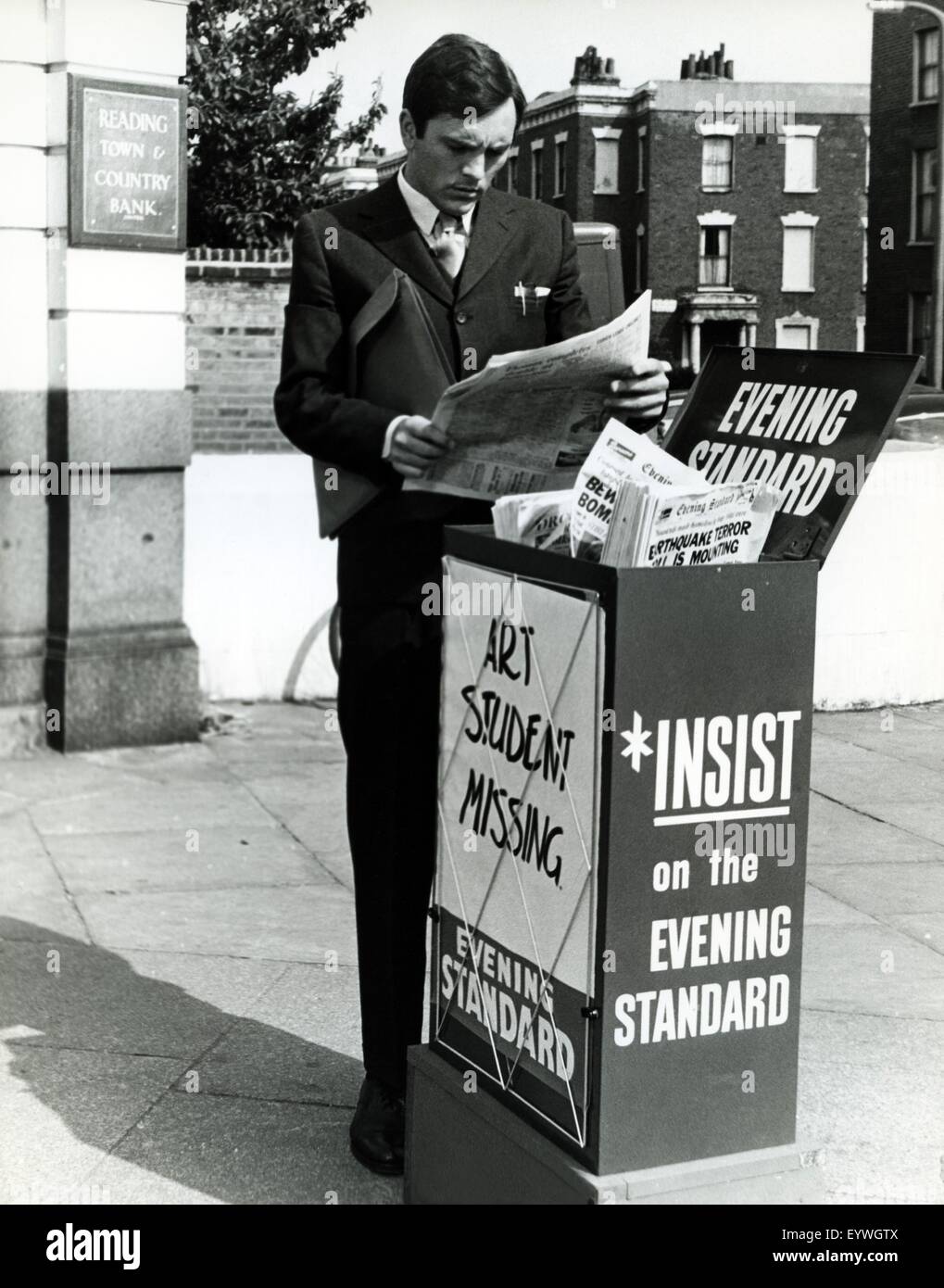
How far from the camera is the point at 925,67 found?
33188mm

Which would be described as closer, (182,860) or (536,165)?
(182,860)

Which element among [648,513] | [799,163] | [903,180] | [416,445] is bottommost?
[648,513]

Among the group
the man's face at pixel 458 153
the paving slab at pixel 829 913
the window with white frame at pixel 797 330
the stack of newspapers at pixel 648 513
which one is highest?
the window with white frame at pixel 797 330

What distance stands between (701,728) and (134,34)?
5400 mm

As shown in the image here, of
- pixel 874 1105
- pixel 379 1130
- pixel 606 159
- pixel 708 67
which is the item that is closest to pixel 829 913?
pixel 874 1105

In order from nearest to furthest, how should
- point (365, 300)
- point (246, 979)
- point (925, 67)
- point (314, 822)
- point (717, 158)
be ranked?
point (365, 300) → point (246, 979) → point (314, 822) → point (717, 158) → point (925, 67)

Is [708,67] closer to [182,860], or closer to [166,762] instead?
[166,762]

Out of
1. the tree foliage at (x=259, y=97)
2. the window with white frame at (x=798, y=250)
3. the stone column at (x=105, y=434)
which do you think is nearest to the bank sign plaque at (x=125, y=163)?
the stone column at (x=105, y=434)

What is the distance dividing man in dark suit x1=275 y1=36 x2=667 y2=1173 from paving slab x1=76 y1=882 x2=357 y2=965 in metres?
1.36

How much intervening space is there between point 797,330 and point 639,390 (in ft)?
65.3

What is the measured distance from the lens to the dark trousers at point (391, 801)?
3.41m

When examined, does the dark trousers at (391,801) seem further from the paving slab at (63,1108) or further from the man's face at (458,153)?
the man's face at (458,153)

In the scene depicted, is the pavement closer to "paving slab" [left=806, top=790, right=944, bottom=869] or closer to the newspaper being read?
"paving slab" [left=806, top=790, right=944, bottom=869]

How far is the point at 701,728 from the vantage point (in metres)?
2.75
